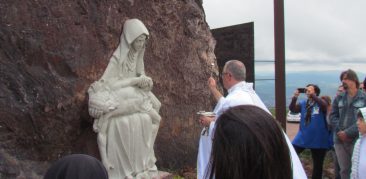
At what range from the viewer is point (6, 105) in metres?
4.98

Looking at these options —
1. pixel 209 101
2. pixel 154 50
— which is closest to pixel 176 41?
pixel 154 50

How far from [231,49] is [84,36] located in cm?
436

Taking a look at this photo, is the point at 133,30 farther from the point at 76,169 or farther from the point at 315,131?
the point at 76,169

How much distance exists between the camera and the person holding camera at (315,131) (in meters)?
7.25

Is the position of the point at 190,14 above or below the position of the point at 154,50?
above

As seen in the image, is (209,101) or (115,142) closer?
(115,142)

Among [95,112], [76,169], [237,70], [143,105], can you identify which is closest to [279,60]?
[237,70]

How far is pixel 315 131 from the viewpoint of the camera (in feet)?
24.0

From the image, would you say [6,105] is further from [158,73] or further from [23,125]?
[158,73]

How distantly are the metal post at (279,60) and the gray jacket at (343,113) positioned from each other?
75.5 inches

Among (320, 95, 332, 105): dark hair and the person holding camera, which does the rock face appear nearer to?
the person holding camera

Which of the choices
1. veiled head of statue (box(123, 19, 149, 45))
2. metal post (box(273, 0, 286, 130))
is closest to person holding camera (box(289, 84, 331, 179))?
metal post (box(273, 0, 286, 130))

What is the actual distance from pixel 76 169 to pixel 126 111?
3.26m

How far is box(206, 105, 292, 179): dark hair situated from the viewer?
171 centimetres
